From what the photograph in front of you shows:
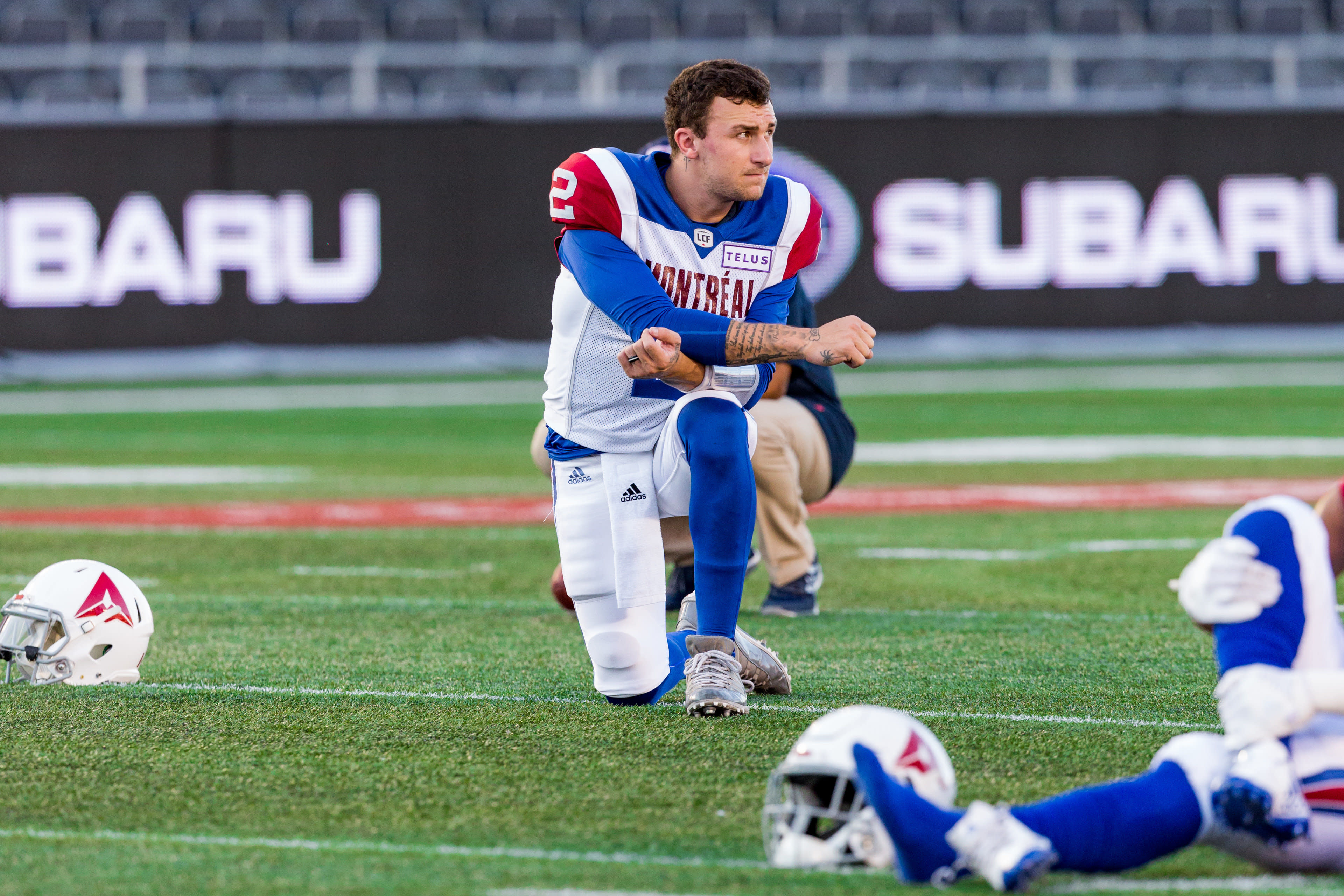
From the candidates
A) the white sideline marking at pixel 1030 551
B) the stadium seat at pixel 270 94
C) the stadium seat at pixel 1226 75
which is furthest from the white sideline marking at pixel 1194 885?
the stadium seat at pixel 1226 75

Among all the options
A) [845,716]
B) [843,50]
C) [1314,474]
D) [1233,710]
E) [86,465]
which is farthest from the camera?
[843,50]

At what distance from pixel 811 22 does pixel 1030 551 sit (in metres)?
12.5

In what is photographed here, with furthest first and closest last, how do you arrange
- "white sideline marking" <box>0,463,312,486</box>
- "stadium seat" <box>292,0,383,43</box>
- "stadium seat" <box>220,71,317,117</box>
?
"stadium seat" <box>292,0,383,43</box> < "stadium seat" <box>220,71,317,117</box> < "white sideline marking" <box>0,463,312,486</box>

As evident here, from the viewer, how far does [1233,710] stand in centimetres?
304

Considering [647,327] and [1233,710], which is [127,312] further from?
[1233,710]

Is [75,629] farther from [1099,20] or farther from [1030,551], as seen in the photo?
[1099,20]

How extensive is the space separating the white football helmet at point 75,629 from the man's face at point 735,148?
193 centimetres

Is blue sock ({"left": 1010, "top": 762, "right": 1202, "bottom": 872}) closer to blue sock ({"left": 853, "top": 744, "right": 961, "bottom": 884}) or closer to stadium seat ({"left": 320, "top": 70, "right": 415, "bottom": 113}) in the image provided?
blue sock ({"left": 853, "top": 744, "right": 961, "bottom": 884})

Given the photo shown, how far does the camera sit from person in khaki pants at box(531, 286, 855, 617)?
6.50 m

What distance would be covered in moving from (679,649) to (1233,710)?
6.88ft

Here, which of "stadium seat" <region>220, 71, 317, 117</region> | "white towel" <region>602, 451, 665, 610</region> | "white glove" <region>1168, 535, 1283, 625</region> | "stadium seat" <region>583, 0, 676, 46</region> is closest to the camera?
"white glove" <region>1168, 535, 1283, 625</region>

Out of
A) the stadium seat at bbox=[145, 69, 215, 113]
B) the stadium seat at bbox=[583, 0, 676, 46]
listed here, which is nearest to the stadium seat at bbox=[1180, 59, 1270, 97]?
the stadium seat at bbox=[583, 0, 676, 46]

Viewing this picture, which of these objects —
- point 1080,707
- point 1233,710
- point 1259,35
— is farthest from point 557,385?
point 1259,35

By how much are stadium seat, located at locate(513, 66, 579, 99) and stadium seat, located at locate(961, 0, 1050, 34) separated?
4370 mm
